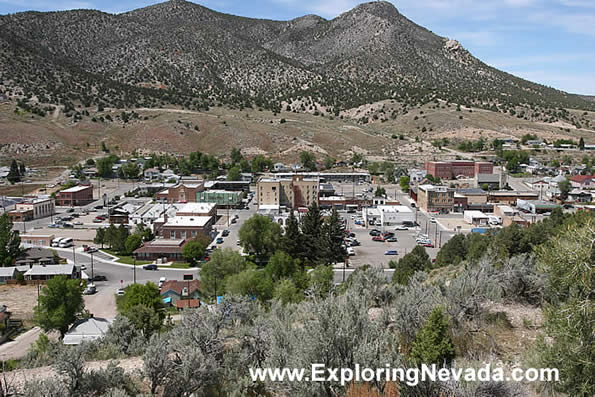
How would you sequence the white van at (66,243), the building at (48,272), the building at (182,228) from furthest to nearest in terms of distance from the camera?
1. the building at (182,228)
2. the white van at (66,243)
3. the building at (48,272)

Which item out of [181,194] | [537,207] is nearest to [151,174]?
[181,194]

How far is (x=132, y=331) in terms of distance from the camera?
438 inches

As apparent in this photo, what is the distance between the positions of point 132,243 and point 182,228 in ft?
13.3

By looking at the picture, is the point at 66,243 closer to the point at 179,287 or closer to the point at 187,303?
the point at 179,287

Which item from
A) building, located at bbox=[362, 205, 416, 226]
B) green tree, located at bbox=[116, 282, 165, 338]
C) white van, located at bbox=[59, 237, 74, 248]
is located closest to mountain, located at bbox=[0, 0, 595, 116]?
white van, located at bbox=[59, 237, 74, 248]

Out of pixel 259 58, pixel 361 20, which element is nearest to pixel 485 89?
pixel 361 20

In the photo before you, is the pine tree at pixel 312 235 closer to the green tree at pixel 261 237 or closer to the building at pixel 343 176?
the green tree at pixel 261 237

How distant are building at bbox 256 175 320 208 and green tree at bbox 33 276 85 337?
26732 millimetres

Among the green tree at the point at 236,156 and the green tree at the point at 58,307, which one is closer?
the green tree at the point at 58,307

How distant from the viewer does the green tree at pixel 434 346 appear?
683cm

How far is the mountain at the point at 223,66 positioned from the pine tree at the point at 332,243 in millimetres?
70775

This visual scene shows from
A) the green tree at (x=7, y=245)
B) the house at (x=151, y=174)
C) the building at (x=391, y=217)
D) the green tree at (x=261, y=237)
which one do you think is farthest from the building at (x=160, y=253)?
the house at (x=151, y=174)

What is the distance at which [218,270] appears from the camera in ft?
76.4

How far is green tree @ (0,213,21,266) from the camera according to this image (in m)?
29.1
